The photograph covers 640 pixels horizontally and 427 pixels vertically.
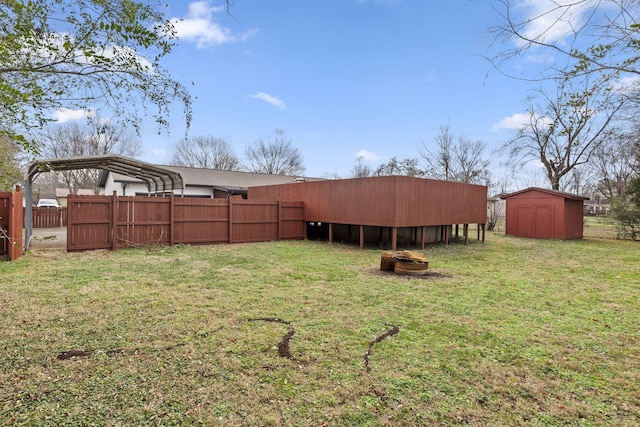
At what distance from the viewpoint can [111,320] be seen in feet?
12.0

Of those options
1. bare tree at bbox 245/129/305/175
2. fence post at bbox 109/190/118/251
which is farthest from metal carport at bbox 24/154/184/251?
bare tree at bbox 245/129/305/175

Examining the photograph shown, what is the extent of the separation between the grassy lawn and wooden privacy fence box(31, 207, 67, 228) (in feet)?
47.2

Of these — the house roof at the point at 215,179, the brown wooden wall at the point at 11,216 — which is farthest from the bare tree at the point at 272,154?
the brown wooden wall at the point at 11,216

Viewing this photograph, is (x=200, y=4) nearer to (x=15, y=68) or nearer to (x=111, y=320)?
(x=15, y=68)

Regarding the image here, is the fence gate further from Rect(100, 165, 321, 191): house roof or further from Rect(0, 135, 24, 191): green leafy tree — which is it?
Rect(100, 165, 321, 191): house roof

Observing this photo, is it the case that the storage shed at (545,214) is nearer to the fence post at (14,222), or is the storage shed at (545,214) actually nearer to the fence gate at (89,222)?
the fence gate at (89,222)

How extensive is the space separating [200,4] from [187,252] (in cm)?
701

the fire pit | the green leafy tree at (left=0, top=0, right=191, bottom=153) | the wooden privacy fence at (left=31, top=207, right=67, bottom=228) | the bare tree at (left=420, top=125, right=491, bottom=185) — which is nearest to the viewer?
the green leafy tree at (left=0, top=0, right=191, bottom=153)

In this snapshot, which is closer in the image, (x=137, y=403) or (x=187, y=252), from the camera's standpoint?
(x=137, y=403)

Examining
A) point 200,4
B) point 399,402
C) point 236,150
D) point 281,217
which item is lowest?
point 399,402

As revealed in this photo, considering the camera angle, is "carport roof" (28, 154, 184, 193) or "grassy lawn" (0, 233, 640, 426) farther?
"carport roof" (28, 154, 184, 193)

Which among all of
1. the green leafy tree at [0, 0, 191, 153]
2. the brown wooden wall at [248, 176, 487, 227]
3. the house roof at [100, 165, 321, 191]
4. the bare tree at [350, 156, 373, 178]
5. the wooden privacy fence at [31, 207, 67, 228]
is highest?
the bare tree at [350, 156, 373, 178]

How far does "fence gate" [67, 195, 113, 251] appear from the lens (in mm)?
8695

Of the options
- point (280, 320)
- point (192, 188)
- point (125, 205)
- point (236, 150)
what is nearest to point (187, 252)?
point (125, 205)
